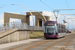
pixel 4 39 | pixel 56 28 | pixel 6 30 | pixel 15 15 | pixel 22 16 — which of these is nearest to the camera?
pixel 4 39

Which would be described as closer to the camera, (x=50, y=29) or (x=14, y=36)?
(x=14, y=36)

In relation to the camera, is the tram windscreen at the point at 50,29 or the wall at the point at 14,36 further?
the tram windscreen at the point at 50,29

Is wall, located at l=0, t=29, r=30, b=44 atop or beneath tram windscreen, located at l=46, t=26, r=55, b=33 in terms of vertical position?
beneath

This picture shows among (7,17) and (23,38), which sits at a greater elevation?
(7,17)

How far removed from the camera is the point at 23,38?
31422mm

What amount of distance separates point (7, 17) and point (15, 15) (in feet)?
18.4

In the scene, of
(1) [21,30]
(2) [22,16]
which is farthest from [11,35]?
(2) [22,16]

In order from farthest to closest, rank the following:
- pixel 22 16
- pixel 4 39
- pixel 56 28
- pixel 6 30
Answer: pixel 22 16 < pixel 56 28 < pixel 6 30 < pixel 4 39

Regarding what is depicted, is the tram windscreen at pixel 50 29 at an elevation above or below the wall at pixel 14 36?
above

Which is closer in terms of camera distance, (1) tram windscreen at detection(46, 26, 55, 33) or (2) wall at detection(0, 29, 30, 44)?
(2) wall at detection(0, 29, 30, 44)

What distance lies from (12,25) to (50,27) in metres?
8.39

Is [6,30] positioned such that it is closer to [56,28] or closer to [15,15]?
[56,28]

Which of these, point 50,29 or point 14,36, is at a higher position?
point 50,29

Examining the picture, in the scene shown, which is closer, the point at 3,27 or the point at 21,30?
the point at 3,27
